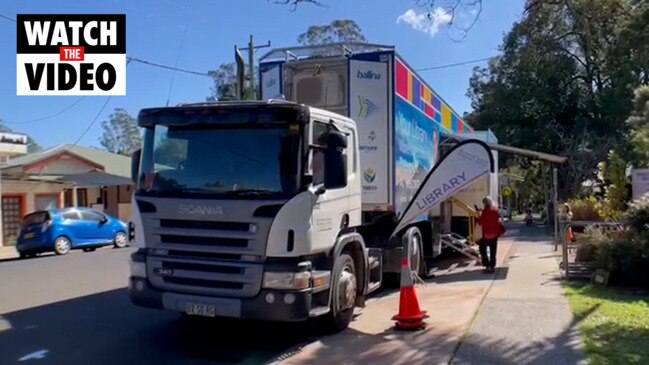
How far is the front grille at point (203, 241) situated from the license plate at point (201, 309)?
66 centimetres

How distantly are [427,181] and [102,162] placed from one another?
1284 inches

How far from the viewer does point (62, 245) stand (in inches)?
755

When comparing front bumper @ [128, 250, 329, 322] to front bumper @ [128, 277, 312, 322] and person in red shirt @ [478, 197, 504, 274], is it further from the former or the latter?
person in red shirt @ [478, 197, 504, 274]

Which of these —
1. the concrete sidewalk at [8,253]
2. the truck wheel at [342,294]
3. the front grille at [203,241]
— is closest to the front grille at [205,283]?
the front grille at [203,241]

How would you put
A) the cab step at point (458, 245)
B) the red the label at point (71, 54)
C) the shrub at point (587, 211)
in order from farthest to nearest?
the shrub at point (587, 211) → the red the label at point (71, 54) → the cab step at point (458, 245)

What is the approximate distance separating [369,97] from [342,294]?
3.37 meters

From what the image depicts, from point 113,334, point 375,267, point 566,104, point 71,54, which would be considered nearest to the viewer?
point 113,334

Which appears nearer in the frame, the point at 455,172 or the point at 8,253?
the point at 455,172

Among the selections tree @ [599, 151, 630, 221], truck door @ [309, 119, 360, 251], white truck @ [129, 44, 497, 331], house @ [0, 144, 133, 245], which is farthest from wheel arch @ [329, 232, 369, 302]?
house @ [0, 144, 133, 245]

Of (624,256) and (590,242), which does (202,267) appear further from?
(590,242)

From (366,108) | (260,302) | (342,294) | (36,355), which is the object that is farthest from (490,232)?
(36,355)

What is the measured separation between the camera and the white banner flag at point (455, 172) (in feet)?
31.6

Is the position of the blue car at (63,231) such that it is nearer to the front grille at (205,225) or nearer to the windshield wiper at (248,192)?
the front grille at (205,225)

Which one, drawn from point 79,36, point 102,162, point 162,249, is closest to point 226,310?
point 162,249
